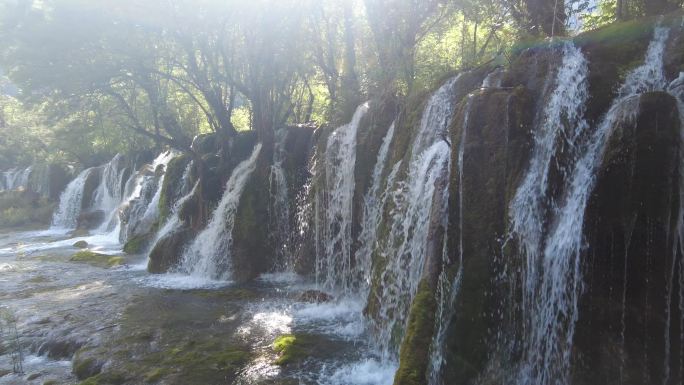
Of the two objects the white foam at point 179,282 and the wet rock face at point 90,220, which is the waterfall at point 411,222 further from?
the wet rock face at point 90,220

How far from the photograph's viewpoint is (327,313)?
33.0 ft

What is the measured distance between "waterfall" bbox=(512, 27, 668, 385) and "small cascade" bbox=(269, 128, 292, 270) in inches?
360

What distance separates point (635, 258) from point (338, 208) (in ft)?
25.6

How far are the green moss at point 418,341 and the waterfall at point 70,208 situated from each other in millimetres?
28812

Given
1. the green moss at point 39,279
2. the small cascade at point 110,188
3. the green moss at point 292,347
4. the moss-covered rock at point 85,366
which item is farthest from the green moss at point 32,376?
the small cascade at point 110,188

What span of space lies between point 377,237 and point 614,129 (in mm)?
4962

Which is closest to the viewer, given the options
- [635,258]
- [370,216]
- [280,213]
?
[635,258]

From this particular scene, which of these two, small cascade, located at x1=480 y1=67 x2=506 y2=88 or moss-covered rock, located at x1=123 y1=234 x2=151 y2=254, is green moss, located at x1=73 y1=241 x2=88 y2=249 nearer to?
moss-covered rock, located at x1=123 y1=234 x2=151 y2=254

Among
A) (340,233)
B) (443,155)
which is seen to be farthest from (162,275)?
(443,155)

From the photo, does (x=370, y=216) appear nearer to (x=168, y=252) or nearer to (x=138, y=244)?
(x=168, y=252)

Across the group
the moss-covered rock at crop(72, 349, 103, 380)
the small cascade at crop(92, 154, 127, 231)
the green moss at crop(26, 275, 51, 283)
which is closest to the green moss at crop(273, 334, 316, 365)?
the moss-covered rock at crop(72, 349, 103, 380)

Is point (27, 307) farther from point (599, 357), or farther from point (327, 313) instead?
point (599, 357)

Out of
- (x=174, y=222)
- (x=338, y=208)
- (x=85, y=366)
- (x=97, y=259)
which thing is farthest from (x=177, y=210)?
(x=85, y=366)

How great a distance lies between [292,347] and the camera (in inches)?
317
